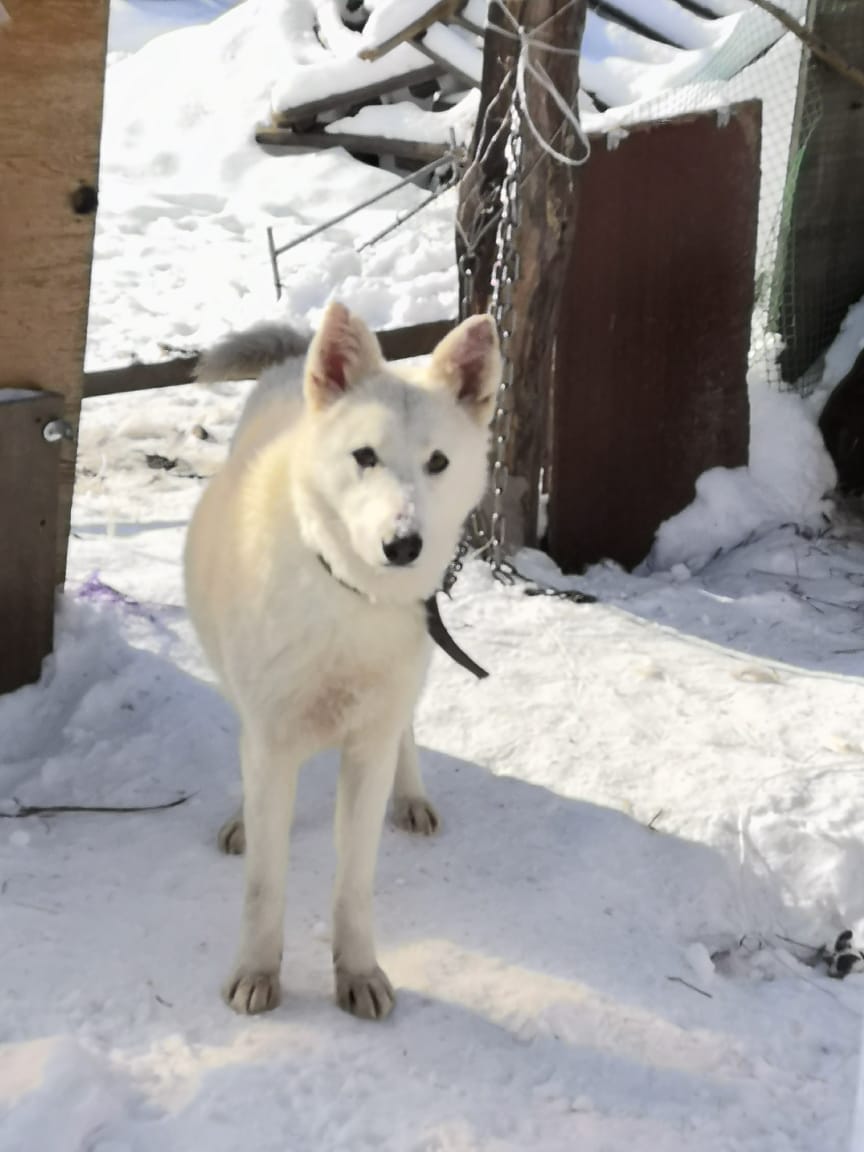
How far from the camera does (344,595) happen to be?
89.0 inches

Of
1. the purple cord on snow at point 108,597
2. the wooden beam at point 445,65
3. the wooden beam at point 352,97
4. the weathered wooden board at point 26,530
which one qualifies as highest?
the wooden beam at point 445,65

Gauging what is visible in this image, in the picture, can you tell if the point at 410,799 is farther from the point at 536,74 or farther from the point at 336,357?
the point at 536,74

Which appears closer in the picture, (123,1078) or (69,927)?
(123,1078)

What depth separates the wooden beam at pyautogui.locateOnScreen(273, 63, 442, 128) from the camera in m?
9.72

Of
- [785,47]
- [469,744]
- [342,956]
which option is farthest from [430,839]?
[785,47]

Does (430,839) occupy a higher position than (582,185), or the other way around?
(582,185)

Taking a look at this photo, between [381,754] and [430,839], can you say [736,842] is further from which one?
[381,754]

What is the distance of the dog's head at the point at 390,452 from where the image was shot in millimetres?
2146

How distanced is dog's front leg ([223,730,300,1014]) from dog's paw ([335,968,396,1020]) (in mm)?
133

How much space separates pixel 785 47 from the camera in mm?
6008

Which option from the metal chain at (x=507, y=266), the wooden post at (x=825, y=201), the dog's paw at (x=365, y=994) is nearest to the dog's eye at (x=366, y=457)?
the dog's paw at (x=365, y=994)

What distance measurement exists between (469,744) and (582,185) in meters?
2.23

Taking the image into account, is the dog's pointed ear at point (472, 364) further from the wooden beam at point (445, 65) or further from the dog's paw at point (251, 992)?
the wooden beam at point (445, 65)

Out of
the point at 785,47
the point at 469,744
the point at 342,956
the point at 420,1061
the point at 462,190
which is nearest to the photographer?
the point at 420,1061
